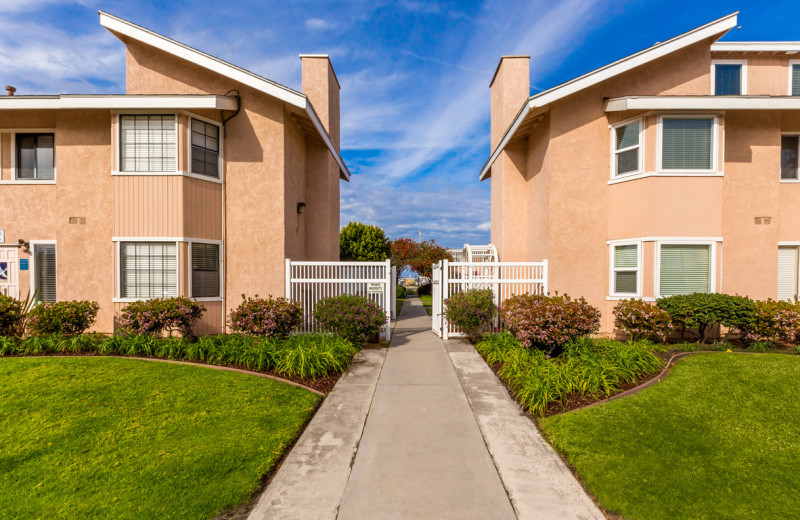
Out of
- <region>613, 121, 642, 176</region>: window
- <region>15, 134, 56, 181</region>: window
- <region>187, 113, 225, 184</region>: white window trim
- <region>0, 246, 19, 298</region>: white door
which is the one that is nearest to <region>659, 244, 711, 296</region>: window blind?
<region>613, 121, 642, 176</region>: window

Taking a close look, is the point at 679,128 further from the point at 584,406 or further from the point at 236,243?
the point at 236,243

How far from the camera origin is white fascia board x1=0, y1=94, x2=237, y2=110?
8.96m

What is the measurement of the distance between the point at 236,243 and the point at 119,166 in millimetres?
3276

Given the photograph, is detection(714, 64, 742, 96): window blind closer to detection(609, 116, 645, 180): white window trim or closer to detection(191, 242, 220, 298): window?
detection(609, 116, 645, 180): white window trim

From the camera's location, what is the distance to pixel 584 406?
549cm

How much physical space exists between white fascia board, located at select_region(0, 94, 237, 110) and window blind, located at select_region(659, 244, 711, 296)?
1175cm

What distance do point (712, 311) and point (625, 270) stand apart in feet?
6.38

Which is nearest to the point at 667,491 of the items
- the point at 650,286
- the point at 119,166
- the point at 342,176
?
the point at 650,286

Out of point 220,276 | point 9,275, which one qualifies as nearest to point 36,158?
point 9,275

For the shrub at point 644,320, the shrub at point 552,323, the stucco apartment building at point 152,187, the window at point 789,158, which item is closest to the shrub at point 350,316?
the stucco apartment building at point 152,187

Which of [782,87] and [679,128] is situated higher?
[782,87]

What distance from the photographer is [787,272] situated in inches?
396

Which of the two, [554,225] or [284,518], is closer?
[284,518]

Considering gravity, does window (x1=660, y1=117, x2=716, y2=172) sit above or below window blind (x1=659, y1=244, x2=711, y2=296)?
above
